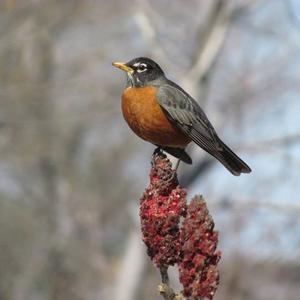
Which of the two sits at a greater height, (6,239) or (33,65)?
(33,65)

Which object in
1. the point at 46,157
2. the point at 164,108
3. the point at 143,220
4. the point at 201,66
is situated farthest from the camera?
the point at 46,157

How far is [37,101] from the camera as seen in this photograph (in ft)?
64.0

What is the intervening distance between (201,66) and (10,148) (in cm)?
670

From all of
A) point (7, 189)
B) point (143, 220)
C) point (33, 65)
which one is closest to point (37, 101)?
point (33, 65)

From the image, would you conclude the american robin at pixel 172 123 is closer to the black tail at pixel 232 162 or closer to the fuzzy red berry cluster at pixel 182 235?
the black tail at pixel 232 162

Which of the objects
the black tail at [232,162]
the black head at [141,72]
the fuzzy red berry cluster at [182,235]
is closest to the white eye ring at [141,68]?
the black head at [141,72]

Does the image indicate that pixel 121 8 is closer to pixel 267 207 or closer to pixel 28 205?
→ pixel 28 205

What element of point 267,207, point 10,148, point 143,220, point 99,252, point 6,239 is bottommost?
point 143,220

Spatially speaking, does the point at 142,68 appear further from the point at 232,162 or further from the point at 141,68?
the point at 232,162

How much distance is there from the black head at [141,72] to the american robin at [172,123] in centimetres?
8

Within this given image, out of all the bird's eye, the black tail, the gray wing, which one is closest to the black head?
the bird's eye

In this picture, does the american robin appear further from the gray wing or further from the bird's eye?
the bird's eye

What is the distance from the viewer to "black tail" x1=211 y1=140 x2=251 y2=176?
15.7 ft

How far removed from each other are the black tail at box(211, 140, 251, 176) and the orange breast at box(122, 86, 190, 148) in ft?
0.79
